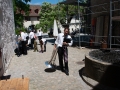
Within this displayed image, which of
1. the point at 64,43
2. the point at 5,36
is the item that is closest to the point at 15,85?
the point at 64,43

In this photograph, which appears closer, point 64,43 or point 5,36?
point 64,43

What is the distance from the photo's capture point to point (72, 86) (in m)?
5.57

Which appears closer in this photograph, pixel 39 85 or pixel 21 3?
pixel 39 85

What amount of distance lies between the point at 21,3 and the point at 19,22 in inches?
95.9

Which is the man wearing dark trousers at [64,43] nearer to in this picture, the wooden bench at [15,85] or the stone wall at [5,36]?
the stone wall at [5,36]

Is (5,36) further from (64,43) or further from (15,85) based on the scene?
(15,85)

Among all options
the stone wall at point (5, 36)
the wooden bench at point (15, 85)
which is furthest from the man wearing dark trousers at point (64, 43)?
the wooden bench at point (15, 85)

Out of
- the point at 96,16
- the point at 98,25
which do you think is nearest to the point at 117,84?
the point at 98,25

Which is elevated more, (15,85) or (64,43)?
(64,43)

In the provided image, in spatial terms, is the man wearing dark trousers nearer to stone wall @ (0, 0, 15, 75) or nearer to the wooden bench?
stone wall @ (0, 0, 15, 75)

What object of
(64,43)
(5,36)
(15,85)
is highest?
(5,36)

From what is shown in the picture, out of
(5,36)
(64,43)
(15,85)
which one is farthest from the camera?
(5,36)

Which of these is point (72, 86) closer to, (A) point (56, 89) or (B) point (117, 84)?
(A) point (56, 89)

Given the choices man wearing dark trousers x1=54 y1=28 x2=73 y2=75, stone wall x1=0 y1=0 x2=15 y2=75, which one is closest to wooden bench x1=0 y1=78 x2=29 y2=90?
stone wall x1=0 y1=0 x2=15 y2=75
